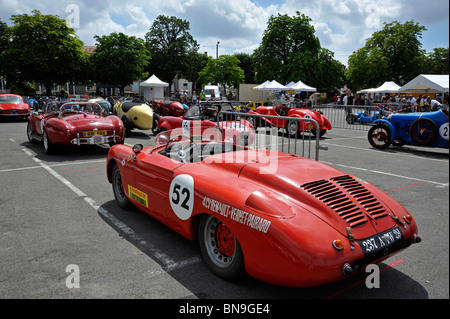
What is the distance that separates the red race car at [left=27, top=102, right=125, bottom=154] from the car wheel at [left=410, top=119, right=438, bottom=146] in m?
8.38

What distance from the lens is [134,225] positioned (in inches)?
177

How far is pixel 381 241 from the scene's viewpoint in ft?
9.08

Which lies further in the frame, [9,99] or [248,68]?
[248,68]

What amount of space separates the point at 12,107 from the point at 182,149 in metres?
19.1

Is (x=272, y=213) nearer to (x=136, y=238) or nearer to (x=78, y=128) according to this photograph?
(x=136, y=238)

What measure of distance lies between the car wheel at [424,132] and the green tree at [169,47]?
174ft

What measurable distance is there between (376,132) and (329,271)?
9987 mm

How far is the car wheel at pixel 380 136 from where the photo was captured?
1106cm

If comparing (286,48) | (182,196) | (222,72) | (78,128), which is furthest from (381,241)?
(222,72)

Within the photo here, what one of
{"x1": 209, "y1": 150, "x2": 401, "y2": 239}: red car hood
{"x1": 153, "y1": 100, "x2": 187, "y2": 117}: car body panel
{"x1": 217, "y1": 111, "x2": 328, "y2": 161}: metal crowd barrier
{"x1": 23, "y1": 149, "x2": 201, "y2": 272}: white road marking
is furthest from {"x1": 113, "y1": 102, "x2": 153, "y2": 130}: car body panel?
{"x1": 209, "y1": 150, "x2": 401, "y2": 239}: red car hood

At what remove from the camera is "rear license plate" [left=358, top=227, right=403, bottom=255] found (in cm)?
267

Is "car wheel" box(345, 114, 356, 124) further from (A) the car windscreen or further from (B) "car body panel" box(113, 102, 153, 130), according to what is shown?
(A) the car windscreen

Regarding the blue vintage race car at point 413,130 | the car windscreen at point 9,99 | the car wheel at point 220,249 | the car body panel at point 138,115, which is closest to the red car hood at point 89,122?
the car body panel at point 138,115
